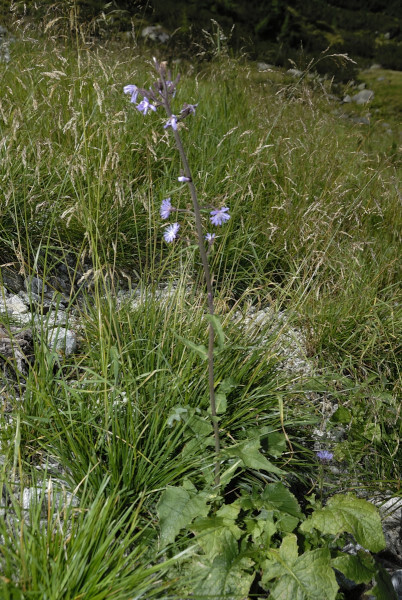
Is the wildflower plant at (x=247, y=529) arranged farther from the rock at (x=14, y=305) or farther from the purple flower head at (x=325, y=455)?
the rock at (x=14, y=305)

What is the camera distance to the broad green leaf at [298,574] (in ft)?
5.04

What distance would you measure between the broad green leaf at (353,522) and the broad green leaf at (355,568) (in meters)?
0.05

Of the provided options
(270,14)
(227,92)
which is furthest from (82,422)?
(270,14)

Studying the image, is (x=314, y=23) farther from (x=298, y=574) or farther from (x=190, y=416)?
(x=298, y=574)

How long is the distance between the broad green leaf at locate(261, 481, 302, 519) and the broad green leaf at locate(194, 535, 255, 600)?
19cm

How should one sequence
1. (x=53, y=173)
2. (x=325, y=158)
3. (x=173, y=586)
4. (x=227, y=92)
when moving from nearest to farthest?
(x=173, y=586) < (x=53, y=173) < (x=325, y=158) < (x=227, y=92)

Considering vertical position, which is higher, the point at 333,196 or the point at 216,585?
the point at 333,196

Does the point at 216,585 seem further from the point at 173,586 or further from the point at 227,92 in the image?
the point at 227,92

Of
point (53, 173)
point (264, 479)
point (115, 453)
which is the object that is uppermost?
point (53, 173)

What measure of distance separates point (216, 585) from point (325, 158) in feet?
10.1

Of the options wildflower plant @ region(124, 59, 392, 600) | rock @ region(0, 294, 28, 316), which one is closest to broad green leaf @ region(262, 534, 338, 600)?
wildflower plant @ region(124, 59, 392, 600)

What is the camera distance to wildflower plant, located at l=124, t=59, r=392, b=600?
154 cm

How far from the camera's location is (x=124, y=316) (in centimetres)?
238

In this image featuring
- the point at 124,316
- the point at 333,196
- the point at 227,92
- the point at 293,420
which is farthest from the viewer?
the point at 227,92
